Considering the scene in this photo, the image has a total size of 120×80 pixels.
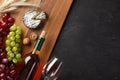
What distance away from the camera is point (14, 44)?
4.46ft

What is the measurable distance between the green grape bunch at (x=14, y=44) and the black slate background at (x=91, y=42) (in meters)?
A: 0.13

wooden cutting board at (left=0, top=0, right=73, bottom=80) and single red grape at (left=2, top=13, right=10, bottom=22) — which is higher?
single red grape at (left=2, top=13, right=10, bottom=22)

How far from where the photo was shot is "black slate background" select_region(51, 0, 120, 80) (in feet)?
4.56

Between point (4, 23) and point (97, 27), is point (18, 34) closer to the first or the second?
point (4, 23)

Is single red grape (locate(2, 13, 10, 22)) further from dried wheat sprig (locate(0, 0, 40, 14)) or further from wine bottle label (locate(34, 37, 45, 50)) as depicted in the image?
wine bottle label (locate(34, 37, 45, 50))

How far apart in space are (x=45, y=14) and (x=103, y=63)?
0.27 meters

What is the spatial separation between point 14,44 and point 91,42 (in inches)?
10.9

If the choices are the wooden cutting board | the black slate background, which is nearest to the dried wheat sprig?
the wooden cutting board

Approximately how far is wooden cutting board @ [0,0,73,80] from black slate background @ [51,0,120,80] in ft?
0.08

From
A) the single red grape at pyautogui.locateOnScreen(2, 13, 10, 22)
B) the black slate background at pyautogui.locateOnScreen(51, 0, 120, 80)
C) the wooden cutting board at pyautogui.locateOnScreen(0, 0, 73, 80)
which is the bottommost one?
the black slate background at pyautogui.locateOnScreen(51, 0, 120, 80)

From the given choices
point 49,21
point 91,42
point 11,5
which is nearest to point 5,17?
point 11,5

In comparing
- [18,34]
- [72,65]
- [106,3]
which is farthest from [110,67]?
[18,34]

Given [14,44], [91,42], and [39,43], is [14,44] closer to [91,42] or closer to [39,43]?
[39,43]

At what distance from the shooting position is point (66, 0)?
4.72 feet
